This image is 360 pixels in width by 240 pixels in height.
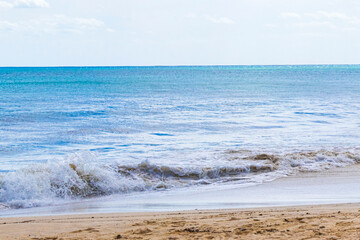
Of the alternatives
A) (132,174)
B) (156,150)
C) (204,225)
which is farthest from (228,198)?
(156,150)

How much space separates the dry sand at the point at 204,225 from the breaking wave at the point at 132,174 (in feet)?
7.76

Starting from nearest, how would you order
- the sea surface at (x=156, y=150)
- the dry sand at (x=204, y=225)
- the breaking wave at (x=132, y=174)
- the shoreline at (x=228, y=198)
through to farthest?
the dry sand at (x=204, y=225)
the shoreline at (x=228, y=198)
the breaking wave at (x=132, y=174)
the sea surface at (x=156, y=150)

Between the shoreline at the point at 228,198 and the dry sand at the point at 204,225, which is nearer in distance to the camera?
the dry sand at the point at 204,225

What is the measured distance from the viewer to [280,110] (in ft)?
97.8

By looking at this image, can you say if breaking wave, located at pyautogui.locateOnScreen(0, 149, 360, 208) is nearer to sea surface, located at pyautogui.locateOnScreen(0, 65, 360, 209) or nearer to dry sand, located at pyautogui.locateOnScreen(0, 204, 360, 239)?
sea surface, located at pyautogui.locateOnScreen(0, 65, 360, 209)

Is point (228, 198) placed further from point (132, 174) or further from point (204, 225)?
point (132, 174)

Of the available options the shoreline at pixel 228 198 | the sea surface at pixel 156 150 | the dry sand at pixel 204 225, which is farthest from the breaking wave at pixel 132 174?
the dry sand at pixel 204 225

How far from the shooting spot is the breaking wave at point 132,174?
33.4 ft

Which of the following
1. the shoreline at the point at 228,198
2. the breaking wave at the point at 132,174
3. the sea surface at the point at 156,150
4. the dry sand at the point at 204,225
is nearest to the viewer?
the dry sand at the point at 204,225

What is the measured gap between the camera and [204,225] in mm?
6461

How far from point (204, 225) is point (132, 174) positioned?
583 centimetres

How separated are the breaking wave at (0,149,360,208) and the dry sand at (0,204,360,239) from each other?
2366 mm

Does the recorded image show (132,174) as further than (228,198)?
Yes

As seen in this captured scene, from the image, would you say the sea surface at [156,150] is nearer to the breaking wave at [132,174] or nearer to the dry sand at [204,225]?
the breaking wave at [132,174]
